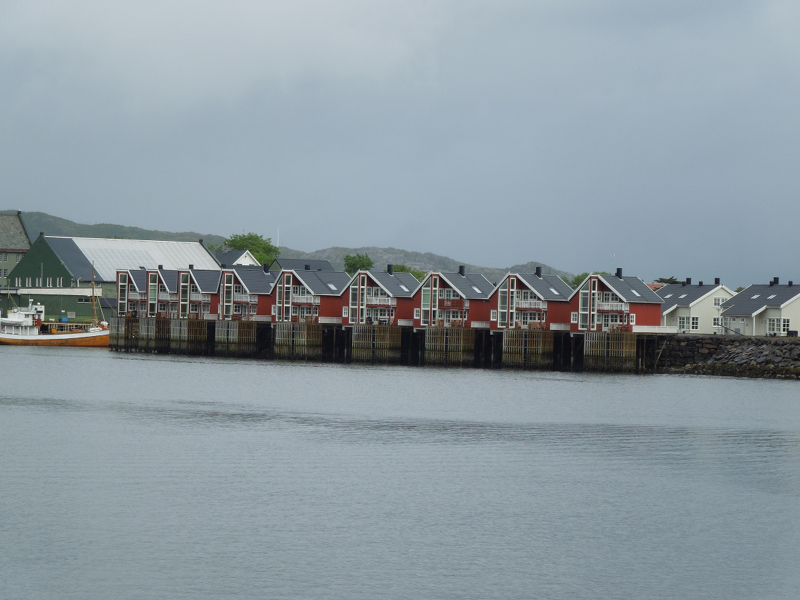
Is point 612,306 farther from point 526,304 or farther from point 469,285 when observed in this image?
point 469,285

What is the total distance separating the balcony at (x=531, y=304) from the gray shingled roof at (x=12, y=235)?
76500 mm

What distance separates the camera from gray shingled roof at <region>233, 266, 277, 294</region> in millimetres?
107875

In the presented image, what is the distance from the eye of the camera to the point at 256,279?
10988 cm

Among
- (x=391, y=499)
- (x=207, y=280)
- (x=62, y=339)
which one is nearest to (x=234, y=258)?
(x=207, y=280)

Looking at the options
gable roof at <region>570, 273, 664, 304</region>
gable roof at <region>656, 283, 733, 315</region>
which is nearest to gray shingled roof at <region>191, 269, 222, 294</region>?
gable roof at <region>570, 273, 664, 304</region>

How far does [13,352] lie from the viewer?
101125 mm

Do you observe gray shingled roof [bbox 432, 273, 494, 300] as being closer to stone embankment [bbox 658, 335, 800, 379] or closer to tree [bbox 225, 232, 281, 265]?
stone embankment [bbox 658, 335, 800, 379]

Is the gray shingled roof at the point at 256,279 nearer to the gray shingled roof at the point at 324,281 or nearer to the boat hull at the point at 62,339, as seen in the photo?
the gray shingled roof at the point at 324,281

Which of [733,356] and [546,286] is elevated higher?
[546,286]

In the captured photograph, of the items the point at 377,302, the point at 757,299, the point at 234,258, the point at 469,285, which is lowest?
the point at 377,302

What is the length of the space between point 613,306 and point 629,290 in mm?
2316

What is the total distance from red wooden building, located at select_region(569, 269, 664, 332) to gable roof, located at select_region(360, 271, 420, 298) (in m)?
16.8

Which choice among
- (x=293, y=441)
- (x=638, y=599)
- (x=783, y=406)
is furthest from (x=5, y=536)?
(x=783, y=406)

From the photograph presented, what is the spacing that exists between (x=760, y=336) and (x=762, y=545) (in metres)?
70.3
